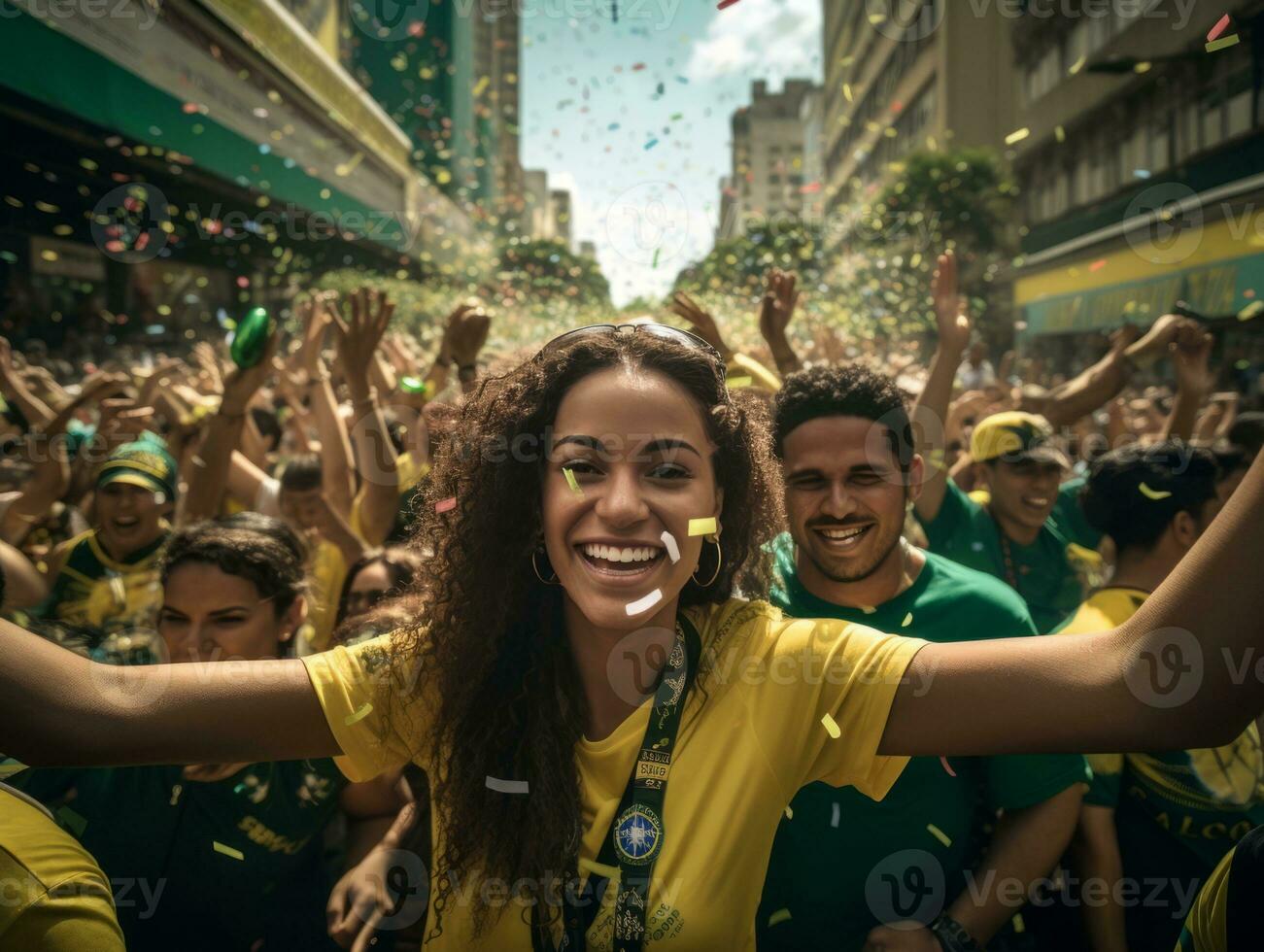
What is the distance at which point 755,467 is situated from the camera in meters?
1.82

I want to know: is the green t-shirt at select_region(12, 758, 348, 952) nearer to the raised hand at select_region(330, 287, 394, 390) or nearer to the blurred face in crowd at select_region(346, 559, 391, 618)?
the blurred face in crowd at select_region(346, 559, 391, 618)

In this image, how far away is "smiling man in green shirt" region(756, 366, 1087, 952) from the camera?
6.50ft

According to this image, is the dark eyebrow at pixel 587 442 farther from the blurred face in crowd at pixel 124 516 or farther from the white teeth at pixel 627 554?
the blurred face in crowd at pixel 124 516

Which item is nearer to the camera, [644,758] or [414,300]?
[644,758]

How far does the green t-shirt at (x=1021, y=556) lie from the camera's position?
3.43 m

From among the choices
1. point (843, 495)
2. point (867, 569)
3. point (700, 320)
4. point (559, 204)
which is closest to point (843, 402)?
point (843, 495)

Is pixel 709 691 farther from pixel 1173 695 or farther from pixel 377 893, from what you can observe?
pixel 377 893

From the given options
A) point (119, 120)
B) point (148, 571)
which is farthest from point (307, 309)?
point (119, 120)

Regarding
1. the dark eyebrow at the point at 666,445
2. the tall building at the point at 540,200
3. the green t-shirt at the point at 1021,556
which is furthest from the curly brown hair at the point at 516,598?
the tall building at the point at 540,200

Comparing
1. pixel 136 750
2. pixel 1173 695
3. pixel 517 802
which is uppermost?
pixel 1173 695

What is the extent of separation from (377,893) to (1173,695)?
1611mm

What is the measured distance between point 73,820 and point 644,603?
1509 millimetres

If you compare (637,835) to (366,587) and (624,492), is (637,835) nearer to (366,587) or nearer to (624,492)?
(624,492)

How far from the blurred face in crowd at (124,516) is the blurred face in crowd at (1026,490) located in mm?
3276
